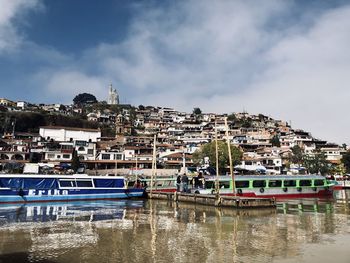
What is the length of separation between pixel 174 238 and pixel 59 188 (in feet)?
61.9

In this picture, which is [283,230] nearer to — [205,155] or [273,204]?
[273,204]

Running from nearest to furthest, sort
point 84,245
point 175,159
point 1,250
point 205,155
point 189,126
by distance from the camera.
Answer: point 1,250, point 84,245, point 205,155, point 175,159, point 189,126

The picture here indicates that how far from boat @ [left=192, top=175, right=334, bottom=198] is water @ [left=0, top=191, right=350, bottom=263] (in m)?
14.9

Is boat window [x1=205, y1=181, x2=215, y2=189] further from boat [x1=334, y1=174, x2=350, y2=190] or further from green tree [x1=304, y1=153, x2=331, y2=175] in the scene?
green tree [x1=304, y1=153, x2=331, y2=175]

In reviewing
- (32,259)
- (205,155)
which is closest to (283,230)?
(32,259)

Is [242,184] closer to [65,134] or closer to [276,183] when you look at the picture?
[276,183]

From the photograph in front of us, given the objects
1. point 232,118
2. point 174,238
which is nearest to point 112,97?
point 232,118

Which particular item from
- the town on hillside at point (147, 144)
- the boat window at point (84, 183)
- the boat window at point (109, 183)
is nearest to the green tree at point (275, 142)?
the town on hillside at point (147, 144)

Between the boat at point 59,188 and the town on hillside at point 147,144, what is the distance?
6.79 metres

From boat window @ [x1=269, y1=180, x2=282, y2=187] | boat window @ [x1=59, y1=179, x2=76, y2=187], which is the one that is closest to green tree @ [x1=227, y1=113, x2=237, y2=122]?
boat window @ [x1=269, y1=180, x2=282, y2=187]

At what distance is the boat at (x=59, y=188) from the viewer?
26.2m

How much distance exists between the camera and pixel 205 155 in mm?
68062

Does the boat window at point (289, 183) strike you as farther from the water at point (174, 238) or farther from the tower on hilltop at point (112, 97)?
the tower on hilltop at point (112, 97)

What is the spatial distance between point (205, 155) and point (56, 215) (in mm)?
50634
